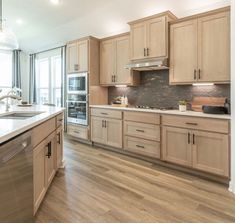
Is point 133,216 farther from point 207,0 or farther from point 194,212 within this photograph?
point 207,0

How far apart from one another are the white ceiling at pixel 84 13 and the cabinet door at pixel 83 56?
50 cm

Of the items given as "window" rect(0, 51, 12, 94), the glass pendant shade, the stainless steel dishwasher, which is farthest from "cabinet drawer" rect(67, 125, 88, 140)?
"window" rect(0, 51, 12, 94)

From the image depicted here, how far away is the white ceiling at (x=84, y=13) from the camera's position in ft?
11.1

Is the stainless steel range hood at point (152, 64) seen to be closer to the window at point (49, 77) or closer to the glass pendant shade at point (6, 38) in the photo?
the glass pendant shade at point (6, 38)

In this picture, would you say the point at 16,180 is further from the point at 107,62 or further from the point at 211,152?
the point at 107,62

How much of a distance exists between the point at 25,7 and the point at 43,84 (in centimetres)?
335

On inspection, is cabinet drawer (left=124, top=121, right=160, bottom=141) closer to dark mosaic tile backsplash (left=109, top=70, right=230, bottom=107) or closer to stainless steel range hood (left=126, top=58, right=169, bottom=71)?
dark mosaic tile backsplash (left=109, top=70, right=230, bottom=107)

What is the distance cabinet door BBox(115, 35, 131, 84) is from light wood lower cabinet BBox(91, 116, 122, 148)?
93cm

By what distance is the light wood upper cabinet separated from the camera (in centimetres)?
364

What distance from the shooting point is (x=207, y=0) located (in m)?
3.11

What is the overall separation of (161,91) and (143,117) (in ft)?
2.71

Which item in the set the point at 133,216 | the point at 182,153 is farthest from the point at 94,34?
the point at 133,216

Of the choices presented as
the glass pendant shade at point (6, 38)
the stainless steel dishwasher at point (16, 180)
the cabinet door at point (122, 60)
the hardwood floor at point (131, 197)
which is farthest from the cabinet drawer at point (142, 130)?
the glass pendant shade at point (6, 38)

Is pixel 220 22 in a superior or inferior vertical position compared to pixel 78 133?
superior
